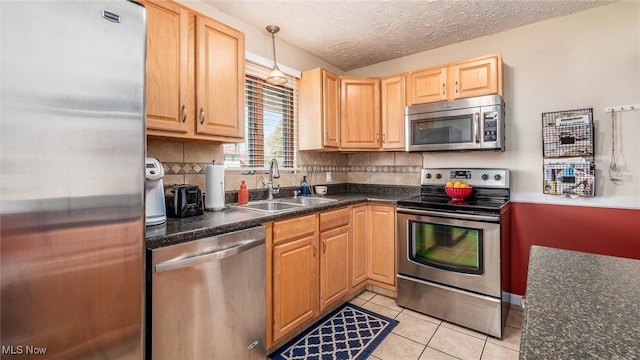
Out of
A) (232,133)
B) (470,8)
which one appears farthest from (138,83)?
(470,8)

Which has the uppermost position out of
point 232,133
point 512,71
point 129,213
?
point 512,71

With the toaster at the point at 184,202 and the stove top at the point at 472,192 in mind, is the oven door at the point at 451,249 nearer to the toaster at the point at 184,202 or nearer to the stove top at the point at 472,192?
the stove top at the point at 472,192

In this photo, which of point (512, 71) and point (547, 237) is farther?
point (512, 71)

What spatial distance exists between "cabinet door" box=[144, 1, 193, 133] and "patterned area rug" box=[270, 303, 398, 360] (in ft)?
5.20

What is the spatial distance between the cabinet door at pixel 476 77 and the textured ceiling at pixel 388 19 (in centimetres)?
34

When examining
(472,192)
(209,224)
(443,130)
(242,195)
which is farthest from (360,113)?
(209,224)

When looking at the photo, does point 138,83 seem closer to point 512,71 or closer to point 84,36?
point 84,36

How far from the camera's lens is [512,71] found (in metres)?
2.51

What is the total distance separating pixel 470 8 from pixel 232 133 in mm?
1985

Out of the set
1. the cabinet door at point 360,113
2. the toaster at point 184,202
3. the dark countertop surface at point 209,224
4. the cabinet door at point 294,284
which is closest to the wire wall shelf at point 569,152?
the cabinet door at point 360,113

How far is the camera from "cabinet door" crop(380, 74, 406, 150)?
111 inches

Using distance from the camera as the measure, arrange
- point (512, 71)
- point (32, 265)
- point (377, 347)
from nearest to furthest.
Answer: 1. point (32, 265)
2. point (377, 347)
3. point (512, 71)

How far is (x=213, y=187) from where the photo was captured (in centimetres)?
193

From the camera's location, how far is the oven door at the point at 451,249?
6.73 ft
